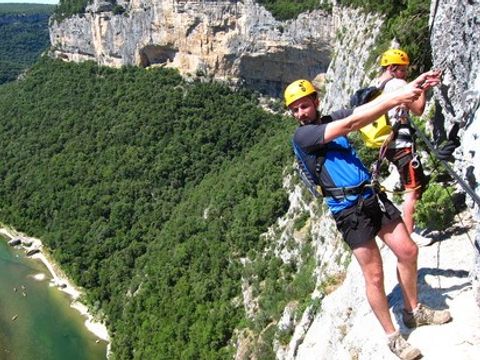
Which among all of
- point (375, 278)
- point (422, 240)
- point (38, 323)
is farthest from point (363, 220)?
point (38, 323)

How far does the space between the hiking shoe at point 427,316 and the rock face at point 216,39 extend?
3282cm

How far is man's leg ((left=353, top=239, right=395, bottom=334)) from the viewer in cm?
511

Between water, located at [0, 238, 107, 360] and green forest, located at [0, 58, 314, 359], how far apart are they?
6.31 feet

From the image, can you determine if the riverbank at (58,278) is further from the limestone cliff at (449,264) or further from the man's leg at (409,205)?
the man's leg at (409,205)

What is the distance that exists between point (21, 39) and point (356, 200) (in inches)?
5322

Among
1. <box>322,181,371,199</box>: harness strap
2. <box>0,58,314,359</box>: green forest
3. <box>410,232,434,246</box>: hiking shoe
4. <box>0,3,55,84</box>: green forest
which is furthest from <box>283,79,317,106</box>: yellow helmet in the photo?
<box>0,3,55,84</box>: green forest

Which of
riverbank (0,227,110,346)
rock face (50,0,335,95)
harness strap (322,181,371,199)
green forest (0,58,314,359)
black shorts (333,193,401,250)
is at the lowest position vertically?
riverbank (0,227,110,346)

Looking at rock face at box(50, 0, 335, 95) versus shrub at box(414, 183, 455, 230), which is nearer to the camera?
shrub at box(414, 183, 455, 230)

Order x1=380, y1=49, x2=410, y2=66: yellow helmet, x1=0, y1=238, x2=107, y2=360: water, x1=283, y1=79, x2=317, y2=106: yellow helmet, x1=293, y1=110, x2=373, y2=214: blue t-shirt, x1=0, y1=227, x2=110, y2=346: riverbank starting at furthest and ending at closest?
1. x1=0, y1=227, x2=110, y2=346: riverbank
2. x1=0, y1=238, x2=107, y2=360: water
3. x1=380, y1=49, x2=410, y2=66: yellow helmet
4. x1=293, y1=110, x2=373, y2=214: blue t-shirt
5. x1=283, y1=79, x2=317, y2=106: yellow helmet

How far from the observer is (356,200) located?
503 centimetres

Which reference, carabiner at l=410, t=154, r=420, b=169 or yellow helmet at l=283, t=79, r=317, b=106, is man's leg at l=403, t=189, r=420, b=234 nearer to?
carabiner at l=410, t=154, r=420, b=169

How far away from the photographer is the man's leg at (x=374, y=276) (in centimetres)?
511

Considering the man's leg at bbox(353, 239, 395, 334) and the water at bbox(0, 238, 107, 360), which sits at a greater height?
the man's leg at bbox(353, 239, 395, 334)

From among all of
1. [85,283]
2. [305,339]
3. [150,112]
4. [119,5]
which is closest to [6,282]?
[85,283]
